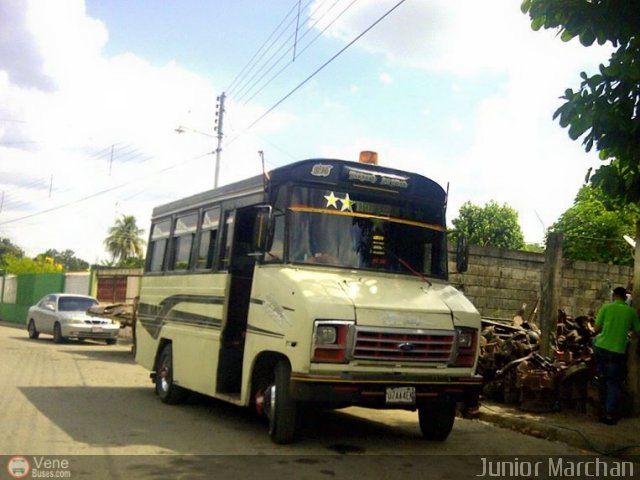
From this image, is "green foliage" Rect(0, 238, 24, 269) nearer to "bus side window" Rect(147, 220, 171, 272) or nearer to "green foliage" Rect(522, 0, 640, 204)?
"bus side window" Rect(147, 220, 171, 272)

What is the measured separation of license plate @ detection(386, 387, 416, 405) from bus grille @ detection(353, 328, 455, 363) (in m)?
0.30

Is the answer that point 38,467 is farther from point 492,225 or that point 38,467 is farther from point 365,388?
point 492,225

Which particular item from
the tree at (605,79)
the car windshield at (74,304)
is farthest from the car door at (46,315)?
the tree at (605,79)

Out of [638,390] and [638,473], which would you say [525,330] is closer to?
[638,390]

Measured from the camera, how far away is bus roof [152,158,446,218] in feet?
26.0

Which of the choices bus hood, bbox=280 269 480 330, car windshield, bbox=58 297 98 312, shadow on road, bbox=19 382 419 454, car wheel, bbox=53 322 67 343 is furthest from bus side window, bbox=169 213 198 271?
car windshield, bbox=58 297 98 312

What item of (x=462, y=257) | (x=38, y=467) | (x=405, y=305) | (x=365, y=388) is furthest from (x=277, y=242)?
(x=38, y=467)

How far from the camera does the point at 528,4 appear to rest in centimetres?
649

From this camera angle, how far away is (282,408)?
711cm

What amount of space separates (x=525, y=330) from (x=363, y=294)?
575 centimetres

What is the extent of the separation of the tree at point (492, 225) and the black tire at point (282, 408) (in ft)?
109

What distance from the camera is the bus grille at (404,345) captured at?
688 cm

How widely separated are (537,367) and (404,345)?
3989mm

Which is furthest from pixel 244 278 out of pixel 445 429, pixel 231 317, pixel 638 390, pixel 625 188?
pixel 638 390
